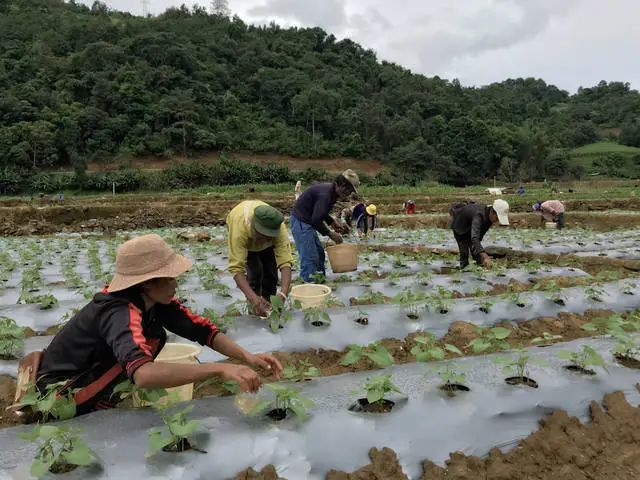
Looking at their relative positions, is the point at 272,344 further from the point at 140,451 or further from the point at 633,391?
the point at 633,391

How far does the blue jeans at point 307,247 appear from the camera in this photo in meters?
5.25

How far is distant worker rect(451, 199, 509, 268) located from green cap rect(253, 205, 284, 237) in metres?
3.12

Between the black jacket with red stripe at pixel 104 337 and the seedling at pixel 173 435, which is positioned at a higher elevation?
the black jacket with red stripe at pixel 104 337

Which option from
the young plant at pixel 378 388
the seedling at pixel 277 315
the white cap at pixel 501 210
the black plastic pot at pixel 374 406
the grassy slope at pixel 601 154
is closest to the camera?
the young plant at pixel 378 388

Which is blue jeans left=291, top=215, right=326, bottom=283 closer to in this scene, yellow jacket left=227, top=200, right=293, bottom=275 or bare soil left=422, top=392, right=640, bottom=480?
yellow jacket left=227, top=200, right=293, bottom=275

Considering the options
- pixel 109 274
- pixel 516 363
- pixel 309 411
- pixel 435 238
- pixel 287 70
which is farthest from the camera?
pixel 287 70

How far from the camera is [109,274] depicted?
6203 millimetres

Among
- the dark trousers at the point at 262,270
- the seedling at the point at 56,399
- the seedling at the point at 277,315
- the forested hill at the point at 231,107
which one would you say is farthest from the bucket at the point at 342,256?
the forested hill at the point at 231,107

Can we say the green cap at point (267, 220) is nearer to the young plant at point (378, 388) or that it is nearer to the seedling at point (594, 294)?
the young plant at point (378, 388)

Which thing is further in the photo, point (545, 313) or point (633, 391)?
point (545, 313)

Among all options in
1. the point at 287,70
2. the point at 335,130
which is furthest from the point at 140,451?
the point at 287,70

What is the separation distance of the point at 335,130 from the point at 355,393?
5643cm

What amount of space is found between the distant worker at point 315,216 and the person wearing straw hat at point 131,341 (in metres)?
2.76

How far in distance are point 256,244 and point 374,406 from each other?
76.7 inches
